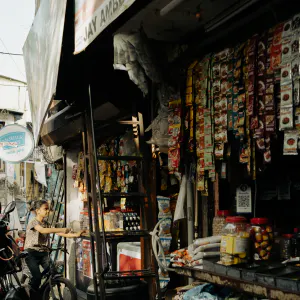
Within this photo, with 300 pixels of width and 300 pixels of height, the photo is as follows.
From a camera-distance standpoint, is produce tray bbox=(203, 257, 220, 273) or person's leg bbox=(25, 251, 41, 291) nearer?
produce tray bbox=(203, 257, 220, 273)

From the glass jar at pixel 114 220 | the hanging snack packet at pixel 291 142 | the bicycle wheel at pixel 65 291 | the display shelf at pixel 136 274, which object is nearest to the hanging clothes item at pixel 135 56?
the hanging snack packet at pixel 291 142

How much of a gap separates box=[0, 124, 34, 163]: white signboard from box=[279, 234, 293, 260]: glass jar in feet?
34.2

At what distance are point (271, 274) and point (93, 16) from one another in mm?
2645

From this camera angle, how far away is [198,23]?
4.49 meters

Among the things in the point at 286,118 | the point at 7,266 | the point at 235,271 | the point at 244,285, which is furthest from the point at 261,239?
the point at 7,266

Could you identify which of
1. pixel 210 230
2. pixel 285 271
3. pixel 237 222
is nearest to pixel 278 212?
pixel 210 230

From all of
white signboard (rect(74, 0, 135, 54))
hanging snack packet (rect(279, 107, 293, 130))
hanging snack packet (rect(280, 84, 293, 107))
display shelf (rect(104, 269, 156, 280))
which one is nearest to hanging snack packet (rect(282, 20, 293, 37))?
hanging snack packet (rect(280, 84, 293, 107))

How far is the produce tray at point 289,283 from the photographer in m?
3.06

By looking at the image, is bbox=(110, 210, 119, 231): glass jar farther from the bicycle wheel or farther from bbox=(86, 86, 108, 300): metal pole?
bbox=(86, 86, 108, 300): metal pole

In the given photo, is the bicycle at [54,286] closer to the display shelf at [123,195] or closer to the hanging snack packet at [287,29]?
the display shelf at [123,195]

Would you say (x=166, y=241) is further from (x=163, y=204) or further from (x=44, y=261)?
(x=44, y=261)

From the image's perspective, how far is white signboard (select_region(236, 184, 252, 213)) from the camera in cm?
479

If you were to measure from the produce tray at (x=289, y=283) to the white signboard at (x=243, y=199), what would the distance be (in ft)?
5.10

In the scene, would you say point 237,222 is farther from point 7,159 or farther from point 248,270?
point 7,159
